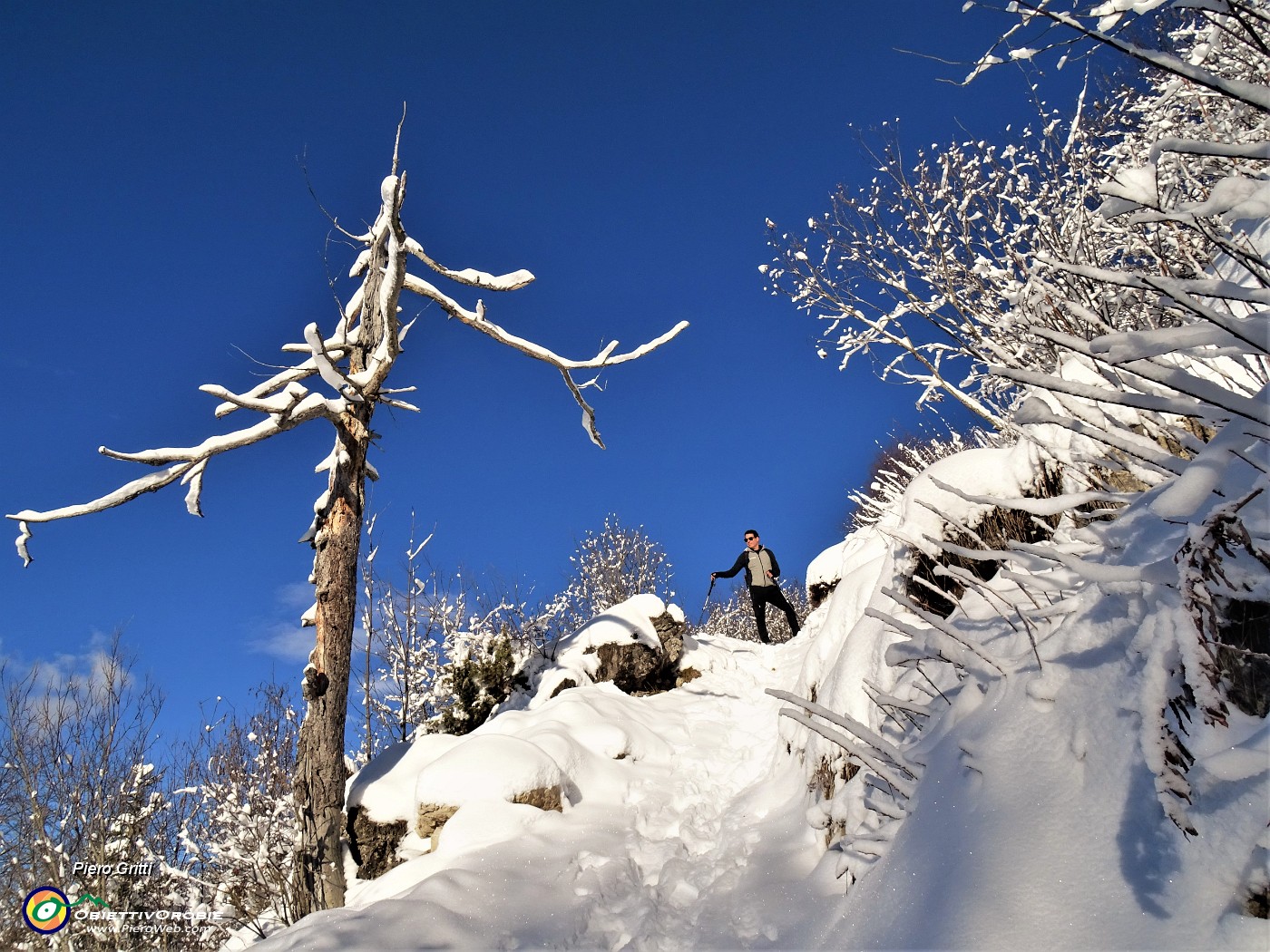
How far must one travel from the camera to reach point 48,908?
249 inches

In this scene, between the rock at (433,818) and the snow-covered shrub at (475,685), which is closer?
the rock at (433,818)

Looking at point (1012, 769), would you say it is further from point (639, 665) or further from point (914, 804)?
point (639, 665)

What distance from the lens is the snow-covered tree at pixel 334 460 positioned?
4.82 meters

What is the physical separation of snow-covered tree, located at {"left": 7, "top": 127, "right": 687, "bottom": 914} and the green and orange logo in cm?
308

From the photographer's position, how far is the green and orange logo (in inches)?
239

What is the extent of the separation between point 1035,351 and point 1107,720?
12.6 feet

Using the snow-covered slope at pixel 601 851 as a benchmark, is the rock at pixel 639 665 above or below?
above

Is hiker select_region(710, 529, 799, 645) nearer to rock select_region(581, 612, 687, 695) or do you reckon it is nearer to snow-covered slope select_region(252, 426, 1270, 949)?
rock select_region(581, 612, 687, 695)

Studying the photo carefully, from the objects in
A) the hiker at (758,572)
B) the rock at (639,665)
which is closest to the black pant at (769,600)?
the hiker at (758,572)

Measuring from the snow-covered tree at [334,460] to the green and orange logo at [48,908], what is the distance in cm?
308

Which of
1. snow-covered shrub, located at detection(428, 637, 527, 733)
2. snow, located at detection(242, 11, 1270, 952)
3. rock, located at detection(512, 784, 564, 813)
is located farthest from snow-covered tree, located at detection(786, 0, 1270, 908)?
snow-covered shrub, located at detection(428, 637, 527, 733)

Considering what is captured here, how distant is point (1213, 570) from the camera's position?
118cm

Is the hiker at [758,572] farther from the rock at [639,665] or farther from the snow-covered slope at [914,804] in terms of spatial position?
the snow-covered slope at [914,804]

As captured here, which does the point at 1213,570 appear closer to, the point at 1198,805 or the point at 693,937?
the point at 1198,805
